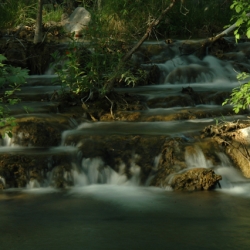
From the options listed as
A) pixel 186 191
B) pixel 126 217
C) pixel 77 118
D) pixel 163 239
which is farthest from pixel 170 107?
pixel 163 239

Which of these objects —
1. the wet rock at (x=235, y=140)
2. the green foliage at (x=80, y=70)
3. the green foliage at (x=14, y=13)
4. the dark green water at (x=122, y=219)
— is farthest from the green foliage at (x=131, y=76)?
the green foliage at (x=14, y=13)

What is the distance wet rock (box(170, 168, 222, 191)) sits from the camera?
7.26 metres

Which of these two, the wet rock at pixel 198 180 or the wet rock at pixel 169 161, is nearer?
the wet rock at pixel 198 180

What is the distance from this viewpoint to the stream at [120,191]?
18.5 feet

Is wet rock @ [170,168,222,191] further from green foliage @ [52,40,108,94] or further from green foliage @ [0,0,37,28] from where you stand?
green foliage @ [0,0,37,28]

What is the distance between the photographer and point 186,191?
7.20m

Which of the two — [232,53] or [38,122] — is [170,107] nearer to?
[38,122]

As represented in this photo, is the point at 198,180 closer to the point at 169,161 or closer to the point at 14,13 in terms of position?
the point at 169,161

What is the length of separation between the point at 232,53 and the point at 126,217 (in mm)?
8188

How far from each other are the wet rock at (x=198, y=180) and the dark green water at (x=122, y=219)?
131mm

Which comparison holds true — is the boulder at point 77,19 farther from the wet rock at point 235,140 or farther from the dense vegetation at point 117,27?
the wet rock at point 235,140

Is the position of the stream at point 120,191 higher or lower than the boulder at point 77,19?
lower

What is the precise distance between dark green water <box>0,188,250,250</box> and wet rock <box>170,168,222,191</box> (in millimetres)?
131

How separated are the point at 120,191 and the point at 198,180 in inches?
33.1
